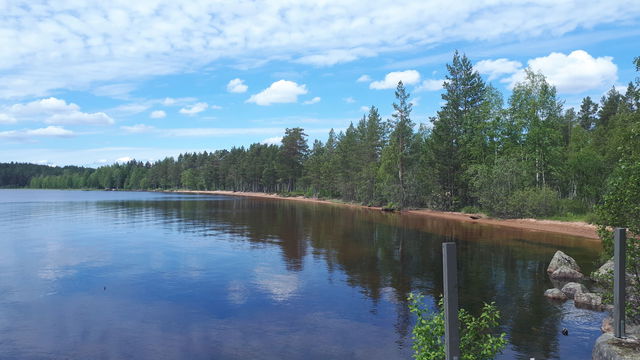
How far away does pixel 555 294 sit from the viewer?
2188cm

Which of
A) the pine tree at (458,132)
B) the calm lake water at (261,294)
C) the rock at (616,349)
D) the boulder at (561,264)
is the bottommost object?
the calm lake water at (261,294)

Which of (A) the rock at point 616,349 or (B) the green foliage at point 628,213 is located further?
(B) the green foliage at point 628,213

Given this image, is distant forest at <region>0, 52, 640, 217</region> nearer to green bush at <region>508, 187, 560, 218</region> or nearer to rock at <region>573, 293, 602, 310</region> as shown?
green bush at <region>508, 187, 560, 218</region>

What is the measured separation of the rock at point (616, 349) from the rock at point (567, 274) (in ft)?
48.3

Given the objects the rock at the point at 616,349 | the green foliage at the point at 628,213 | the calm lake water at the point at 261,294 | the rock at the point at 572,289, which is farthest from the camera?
the rock at the point at 572,289

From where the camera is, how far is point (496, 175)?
63188 millimetres

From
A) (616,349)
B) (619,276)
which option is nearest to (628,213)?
(619,276)

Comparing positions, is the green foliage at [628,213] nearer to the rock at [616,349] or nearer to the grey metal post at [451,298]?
the rock at [616,349]

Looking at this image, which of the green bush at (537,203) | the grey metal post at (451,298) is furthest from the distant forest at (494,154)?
the grey metal post at (451,298)

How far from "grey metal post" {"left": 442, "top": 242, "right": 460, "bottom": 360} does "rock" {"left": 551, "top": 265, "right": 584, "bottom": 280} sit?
2227cm

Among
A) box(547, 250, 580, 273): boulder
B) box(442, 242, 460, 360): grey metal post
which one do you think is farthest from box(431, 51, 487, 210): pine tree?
box(442, 242, 460, 360): grey metal post

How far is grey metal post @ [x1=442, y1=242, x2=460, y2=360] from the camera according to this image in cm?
749

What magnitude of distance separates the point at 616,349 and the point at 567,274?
16283 mm

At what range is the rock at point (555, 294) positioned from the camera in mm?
21719
